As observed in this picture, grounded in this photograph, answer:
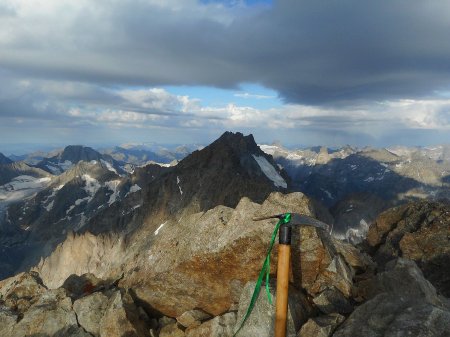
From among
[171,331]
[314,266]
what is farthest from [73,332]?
[314,266]

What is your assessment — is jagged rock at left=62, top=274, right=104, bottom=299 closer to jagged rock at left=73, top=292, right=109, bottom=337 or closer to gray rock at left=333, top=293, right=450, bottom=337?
jagged rock at left=73, top=292, right=109, bottom=337

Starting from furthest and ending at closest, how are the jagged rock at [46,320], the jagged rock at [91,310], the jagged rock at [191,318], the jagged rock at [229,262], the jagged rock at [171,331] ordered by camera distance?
the jagged rock at [46,320], the jagged rock at [91,310], the jagged rock at [191,318], the jagged rock at [171,331], the jagged rock at [229,262]

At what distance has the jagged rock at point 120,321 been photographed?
13773 millimetres

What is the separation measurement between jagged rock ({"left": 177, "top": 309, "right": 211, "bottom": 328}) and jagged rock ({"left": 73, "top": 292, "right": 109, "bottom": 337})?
2968mm

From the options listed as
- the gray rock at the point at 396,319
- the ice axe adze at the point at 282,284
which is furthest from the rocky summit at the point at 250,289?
the ice axe adze at the point at 282,284

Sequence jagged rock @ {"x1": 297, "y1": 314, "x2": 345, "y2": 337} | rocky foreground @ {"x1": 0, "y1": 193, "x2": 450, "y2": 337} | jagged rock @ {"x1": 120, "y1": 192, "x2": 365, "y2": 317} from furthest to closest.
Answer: jagged rock @ {"x1": 120, "y1": 192, "x2": 365, "y2": 317}, rocky foreground @ {"x1": 0, "y1": 193, "x2": 450, "y2": 337}, jagged rock @ {"x1": 297, "y1": 314, "x2": 345, "y2": 337}

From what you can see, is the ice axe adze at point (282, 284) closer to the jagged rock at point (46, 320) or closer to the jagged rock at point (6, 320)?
the jagged rock at point (46, 320)

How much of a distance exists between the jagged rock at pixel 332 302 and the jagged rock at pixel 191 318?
4021 mm

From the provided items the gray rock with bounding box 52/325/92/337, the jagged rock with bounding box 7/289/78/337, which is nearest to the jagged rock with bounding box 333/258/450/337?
the gray rock with bounding box 52/325/92/337

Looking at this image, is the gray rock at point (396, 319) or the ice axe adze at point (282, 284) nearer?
the gray rock at point (396, 319)

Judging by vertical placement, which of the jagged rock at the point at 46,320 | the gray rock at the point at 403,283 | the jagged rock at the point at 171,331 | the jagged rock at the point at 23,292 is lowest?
the jagged rock at the point at 23,292

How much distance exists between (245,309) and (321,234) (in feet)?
12.5

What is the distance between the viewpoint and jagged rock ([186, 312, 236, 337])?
12.5 meters

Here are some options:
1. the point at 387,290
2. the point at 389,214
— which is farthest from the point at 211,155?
the point at 387,290
